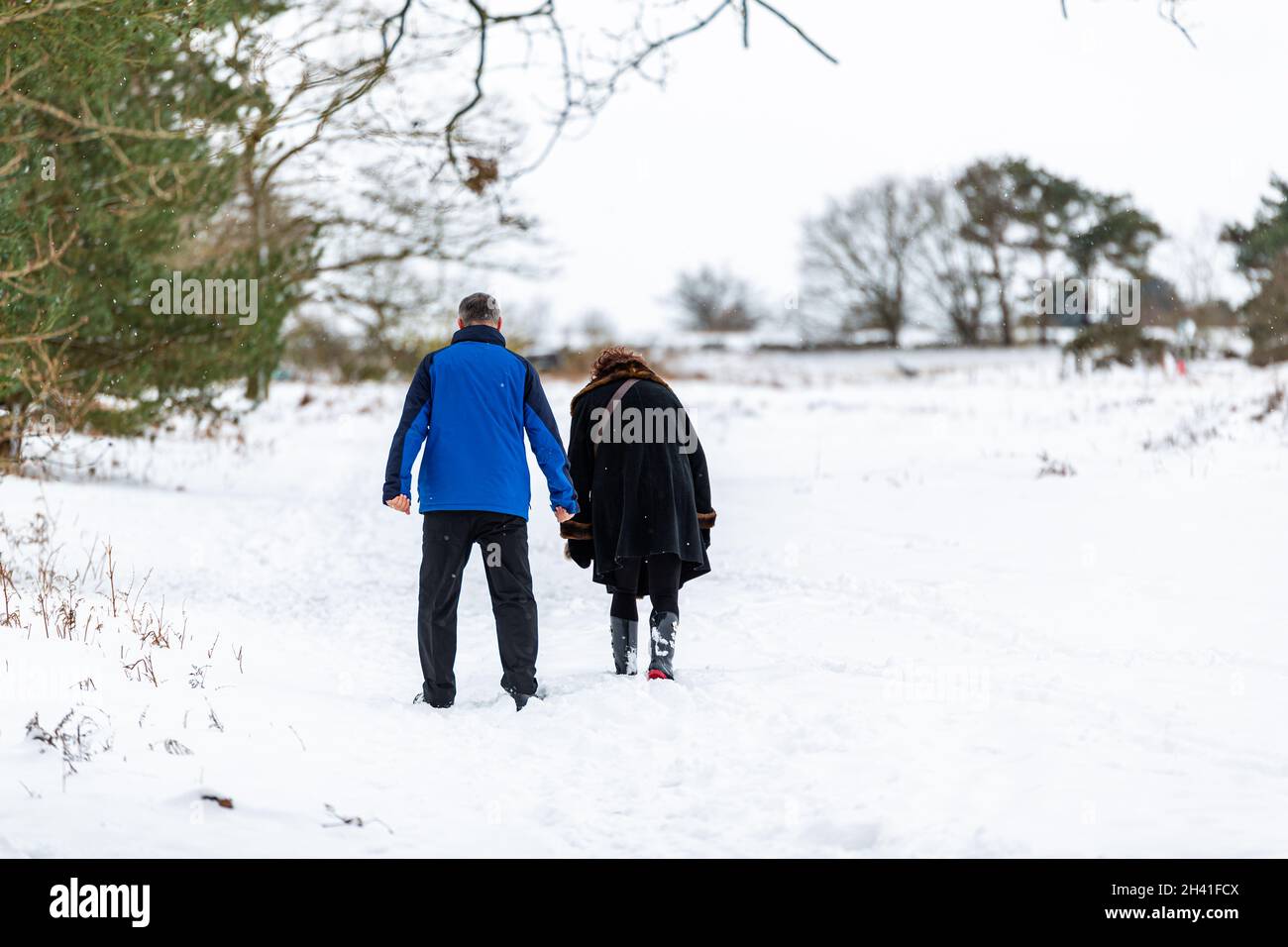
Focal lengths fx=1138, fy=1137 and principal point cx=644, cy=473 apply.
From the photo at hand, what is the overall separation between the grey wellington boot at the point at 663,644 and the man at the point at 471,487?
61 cm

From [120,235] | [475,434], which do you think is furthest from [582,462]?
[120,235]

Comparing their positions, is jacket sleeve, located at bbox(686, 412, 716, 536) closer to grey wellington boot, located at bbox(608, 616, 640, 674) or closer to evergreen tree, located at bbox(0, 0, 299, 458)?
grey wellington boot, located at bbox(608, 616, 640, 674)

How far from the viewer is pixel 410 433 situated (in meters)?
5.22

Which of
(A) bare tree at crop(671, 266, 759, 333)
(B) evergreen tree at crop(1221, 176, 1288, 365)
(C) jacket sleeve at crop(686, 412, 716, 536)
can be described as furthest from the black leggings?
(A) bare tree at crop(671, 266, 759, 333)

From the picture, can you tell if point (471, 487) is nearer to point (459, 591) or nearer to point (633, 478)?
point (459, 591)

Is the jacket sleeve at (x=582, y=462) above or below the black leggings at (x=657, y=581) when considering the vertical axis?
above

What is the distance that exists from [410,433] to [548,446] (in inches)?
25.0

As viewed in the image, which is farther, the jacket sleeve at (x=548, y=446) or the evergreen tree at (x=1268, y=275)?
the evergreen tree at (x=1268, y=275)

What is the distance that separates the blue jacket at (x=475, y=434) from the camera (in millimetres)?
5148

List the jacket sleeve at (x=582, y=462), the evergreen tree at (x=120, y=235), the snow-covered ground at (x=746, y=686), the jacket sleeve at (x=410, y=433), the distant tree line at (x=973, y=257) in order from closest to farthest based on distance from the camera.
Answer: the snow-covered ground at (x=746, y=686) → the jacket sleeve at (x=410, y=433) → the jacket sleeve at (x=582, y=462) → the evergreen tree at (x=120, y=235) → the distant tree line at (x=973, y=257)

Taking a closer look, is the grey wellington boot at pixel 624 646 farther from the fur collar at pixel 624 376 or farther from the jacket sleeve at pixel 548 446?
the fur collar at pixel 624 376

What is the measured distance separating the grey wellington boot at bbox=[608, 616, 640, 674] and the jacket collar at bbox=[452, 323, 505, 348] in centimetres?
153

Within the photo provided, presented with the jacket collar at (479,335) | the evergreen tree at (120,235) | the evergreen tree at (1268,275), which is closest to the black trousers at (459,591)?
the jacket collar at (479,335)

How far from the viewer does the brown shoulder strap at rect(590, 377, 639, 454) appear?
5.58 metres
